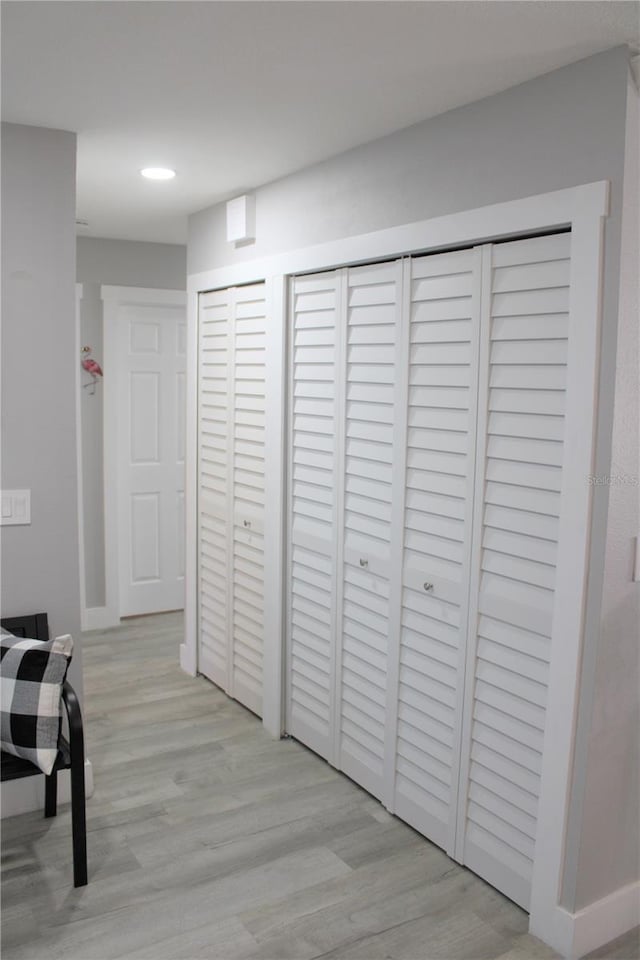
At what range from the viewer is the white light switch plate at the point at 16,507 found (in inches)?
111

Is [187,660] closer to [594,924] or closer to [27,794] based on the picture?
[27,794]

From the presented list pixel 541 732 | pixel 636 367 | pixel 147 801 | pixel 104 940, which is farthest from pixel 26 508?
pixel 636 367

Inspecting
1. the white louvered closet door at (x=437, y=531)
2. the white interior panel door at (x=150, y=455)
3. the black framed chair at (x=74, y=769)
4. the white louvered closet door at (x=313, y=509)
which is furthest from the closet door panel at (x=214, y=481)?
the black framed chair at (x=74, y=769)

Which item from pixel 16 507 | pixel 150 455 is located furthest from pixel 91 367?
pixel 16 507

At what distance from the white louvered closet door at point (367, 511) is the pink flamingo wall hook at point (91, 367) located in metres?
2.31

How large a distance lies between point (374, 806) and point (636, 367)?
6.02ft

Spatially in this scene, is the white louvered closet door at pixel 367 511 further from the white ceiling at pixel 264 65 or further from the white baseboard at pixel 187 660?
the white baseboard at pixel 187 660

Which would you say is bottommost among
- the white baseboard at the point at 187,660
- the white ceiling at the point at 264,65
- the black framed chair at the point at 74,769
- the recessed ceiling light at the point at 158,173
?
the white baseboard at the point at 187,660

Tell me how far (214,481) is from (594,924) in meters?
2.52

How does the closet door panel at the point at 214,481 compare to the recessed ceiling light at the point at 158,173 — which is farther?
the closet door panel at the point at 214,481

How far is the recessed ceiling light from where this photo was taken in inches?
128

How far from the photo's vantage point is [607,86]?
6.56 ft

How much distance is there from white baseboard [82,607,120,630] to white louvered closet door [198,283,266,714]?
1010mm

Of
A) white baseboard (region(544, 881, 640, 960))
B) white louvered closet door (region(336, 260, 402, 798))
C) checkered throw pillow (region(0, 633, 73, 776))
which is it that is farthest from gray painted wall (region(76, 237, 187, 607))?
white baseboard (region(544, 881, 640, 960))
